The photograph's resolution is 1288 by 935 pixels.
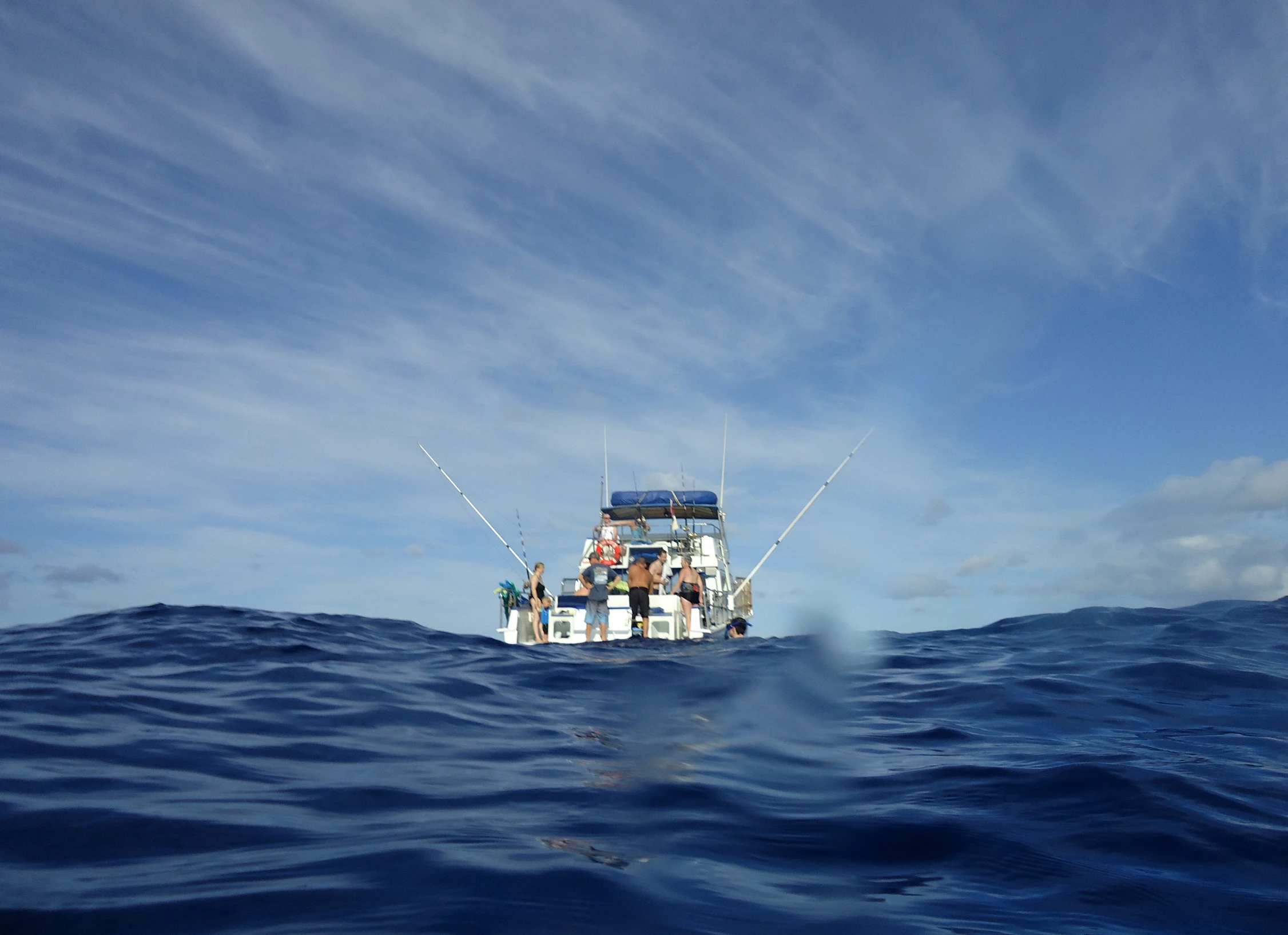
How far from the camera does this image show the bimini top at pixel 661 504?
20.7 m

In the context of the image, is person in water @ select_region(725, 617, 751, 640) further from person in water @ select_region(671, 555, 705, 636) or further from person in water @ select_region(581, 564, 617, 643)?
person in water @ select_region(581, 564, 617, 643)

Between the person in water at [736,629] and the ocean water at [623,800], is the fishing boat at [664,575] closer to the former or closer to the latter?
the person in water at [736,629]

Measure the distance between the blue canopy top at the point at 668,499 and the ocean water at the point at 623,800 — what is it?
528 inches

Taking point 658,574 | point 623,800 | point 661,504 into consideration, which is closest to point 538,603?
point 658,574

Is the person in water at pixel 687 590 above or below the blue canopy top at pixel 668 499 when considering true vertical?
below

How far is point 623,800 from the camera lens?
136 inches

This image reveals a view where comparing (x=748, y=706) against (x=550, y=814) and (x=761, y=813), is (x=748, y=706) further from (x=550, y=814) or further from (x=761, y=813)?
A: (x=550, y=814)

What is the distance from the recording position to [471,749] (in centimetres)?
443

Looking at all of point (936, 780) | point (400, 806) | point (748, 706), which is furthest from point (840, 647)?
point (400, 806)

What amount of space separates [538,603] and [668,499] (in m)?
6.51

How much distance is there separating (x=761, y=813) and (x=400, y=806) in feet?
5.11

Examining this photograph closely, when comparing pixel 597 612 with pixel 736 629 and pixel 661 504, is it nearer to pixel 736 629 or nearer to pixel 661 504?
pixel 736 629

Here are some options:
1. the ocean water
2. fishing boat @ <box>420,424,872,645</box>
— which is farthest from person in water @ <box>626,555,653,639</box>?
the ocean water

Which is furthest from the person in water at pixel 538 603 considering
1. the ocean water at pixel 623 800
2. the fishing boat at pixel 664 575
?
the ocean water at pixel 623 800
